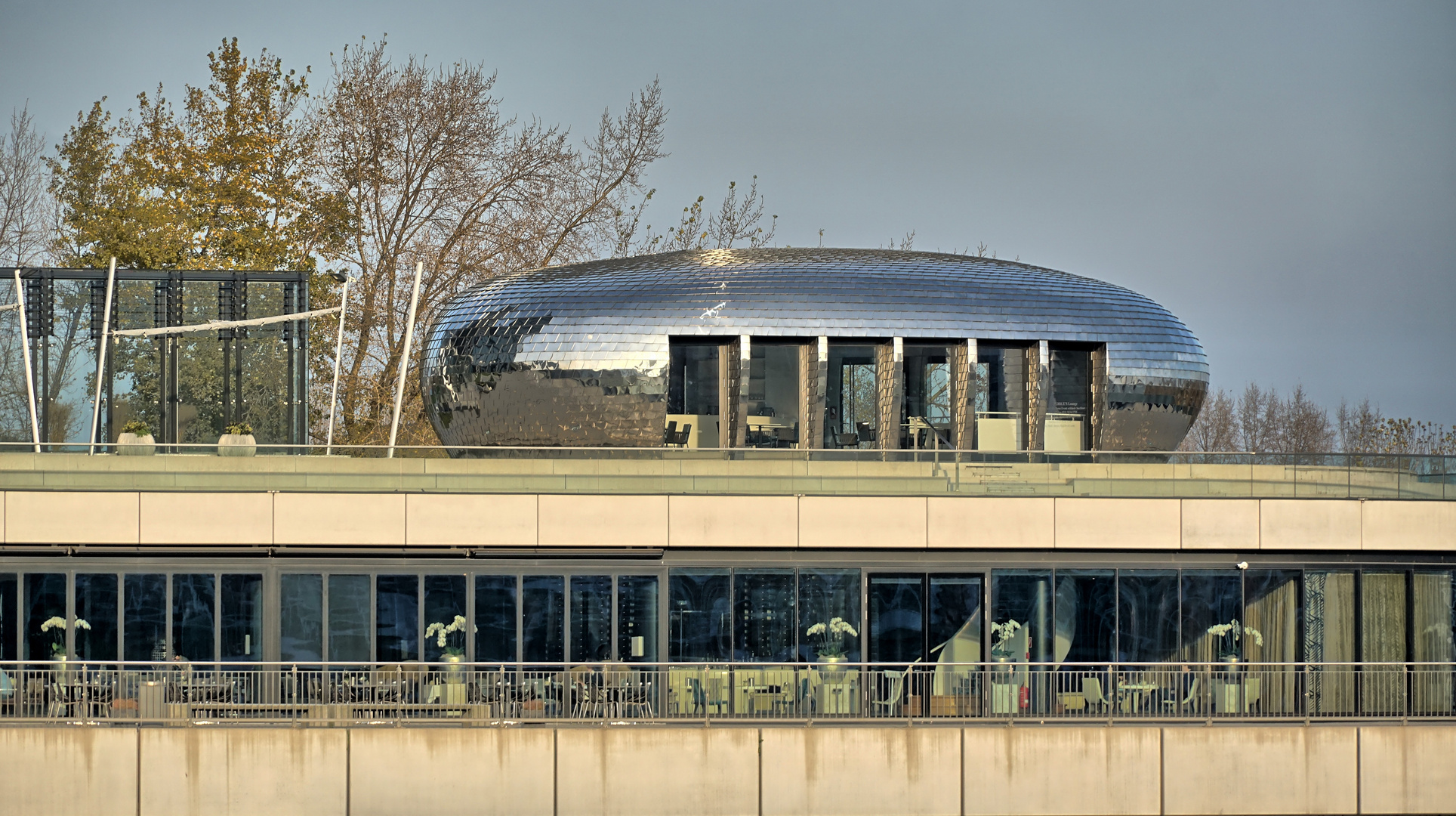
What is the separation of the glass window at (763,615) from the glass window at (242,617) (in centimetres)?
708

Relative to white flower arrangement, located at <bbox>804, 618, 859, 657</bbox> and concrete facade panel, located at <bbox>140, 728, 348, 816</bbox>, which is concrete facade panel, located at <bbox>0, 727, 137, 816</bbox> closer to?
concrete facade panel, located at <bbox>140, 728, 348, 816</bbox>

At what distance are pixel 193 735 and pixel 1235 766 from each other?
1436 cm

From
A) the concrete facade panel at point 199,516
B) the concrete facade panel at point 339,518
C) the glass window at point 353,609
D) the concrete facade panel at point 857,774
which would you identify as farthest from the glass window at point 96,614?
the concrete facade panel at point 857,774

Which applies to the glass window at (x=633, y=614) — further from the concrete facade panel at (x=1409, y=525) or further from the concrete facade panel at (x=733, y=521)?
the concrete facade panel at (x=1409, y=525)

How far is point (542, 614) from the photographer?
84.0 ft

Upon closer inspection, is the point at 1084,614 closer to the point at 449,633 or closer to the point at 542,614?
the point at 542,614

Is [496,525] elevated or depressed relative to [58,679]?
elevated

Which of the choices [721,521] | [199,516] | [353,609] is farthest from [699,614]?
[199,516]

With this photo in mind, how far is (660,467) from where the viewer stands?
25812mm

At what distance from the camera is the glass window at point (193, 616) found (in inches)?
998

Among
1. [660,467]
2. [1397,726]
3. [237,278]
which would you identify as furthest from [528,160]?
[1397,726]

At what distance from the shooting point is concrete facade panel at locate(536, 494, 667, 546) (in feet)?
82.9

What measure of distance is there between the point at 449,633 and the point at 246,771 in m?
3.64

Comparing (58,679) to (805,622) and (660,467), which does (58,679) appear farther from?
(805,622)
